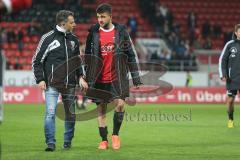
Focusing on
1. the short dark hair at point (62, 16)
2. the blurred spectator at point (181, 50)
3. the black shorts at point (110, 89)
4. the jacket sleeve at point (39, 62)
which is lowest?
the blurred spectator at point (181, 50)

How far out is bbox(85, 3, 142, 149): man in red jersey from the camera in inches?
446

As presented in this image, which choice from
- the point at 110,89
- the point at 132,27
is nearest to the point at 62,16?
the point at 110,89

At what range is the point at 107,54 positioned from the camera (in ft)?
37.4

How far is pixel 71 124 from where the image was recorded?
37.2ft

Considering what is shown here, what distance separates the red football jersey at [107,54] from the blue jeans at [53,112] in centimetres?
62

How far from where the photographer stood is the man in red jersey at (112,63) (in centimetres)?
1134

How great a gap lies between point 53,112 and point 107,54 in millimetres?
1360

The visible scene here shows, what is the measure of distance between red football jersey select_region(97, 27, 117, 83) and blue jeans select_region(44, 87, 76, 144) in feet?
2.05

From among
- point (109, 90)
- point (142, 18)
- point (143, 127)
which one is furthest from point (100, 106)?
point (142, 18)

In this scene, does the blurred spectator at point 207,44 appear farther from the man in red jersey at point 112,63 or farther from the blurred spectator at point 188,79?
the man in red jersey at point 112,63

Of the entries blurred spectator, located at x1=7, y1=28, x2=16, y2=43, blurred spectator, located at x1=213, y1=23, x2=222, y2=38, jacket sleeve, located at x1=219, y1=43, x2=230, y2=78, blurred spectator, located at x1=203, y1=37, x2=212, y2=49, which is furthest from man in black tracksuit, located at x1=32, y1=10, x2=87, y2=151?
blurred spectator, located at x1=213, y1=23, x2=222, y2=38

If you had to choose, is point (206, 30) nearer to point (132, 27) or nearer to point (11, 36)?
point (132, 27)

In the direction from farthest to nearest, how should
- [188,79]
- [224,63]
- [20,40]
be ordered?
[20,40], [188,79], [224,63]

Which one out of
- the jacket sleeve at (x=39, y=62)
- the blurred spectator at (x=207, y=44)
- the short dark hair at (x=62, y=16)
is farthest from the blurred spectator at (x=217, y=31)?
the jacket sleeve at (x=39, y=62)
